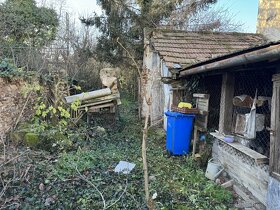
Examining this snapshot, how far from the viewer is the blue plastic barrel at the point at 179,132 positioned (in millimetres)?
6148

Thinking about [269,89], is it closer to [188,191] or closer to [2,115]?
[188,191]

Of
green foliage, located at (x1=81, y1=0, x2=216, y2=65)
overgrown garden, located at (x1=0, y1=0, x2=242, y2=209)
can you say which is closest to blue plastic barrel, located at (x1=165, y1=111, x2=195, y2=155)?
overgrown garden, located at (x1=0, y1=0, x2=242, y2=209)

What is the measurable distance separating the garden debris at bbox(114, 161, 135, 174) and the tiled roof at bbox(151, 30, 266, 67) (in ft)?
9.88

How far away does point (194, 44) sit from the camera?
8.58m

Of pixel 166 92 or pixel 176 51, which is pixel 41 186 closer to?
pixel 166 92

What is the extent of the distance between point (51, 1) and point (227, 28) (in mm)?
11440

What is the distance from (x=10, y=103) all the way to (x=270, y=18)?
837 cm

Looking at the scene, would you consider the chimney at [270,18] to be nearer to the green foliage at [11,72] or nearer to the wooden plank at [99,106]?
the wooden plank at [99,106]

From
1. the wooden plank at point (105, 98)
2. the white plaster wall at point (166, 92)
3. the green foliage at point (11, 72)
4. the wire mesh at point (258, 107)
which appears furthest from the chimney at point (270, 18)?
the green foliage at point (11, 72)

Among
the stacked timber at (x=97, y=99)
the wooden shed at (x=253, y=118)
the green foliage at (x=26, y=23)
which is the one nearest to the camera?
the wooden shed at (x=253, y=118)

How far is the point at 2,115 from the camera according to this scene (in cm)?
715

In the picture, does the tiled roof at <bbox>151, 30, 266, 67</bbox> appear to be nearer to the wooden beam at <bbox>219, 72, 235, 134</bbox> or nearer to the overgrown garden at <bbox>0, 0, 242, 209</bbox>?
the overgrown garden at <bbox>0, 0, 242, 209</bbox>

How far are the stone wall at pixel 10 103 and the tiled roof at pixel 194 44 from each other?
420 centimetres

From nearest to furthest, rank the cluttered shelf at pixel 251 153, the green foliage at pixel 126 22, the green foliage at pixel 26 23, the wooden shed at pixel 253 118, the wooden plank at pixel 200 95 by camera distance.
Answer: the wooden shed at pixel 253 118
the cluttered shelf at pixel 251 153
the wooden plank at pixel 200 95
the green foliage at pixel 26 23
the green foliage at pixel 126 22
